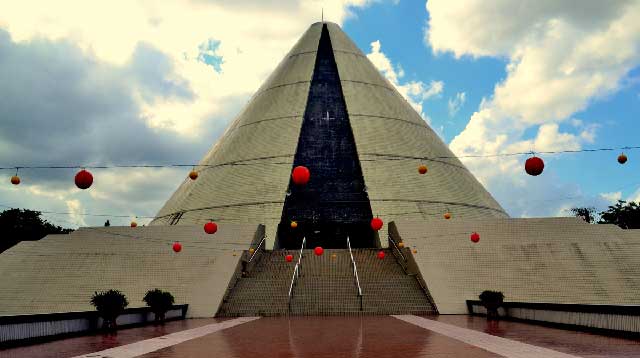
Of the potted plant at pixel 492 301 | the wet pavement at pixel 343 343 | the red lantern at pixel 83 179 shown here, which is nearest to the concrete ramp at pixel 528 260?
the potted plant at pixel 492 301

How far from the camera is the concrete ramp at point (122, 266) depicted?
2325 cm

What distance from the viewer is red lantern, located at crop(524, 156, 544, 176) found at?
42.5 ft

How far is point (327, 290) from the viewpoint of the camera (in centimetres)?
2370

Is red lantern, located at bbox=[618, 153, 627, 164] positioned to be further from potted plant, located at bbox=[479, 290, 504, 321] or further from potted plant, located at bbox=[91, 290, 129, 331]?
potted plant, located at bbox=[91, 290, 129, 331]

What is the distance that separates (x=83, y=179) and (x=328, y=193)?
22618 mm

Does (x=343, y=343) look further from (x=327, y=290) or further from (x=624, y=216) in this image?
(x=624, y=216)

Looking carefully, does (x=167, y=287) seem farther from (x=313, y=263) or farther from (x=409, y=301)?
(x=409, y=301)

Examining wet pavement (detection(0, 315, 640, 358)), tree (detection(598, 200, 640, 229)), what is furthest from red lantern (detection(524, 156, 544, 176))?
tree (detection(598, 200, 640, 229))

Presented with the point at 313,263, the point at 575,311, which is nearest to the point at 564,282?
the point at 575,311

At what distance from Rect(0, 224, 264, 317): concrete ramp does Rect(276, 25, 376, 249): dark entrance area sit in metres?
5.48

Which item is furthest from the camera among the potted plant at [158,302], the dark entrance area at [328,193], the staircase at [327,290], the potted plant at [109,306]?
the dark entrance area at [328,193]

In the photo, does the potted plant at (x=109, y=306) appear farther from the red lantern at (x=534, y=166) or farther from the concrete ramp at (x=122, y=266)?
the red lantern at (x=534, y=166)

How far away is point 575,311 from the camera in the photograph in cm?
1484

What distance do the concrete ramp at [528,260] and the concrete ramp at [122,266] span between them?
8.42m
